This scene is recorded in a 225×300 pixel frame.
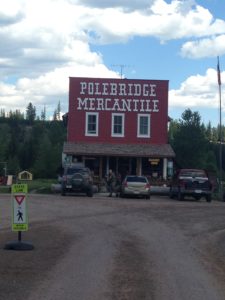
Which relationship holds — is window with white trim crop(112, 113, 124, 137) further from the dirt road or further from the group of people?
the dirt road

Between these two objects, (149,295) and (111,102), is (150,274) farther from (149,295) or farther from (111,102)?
(111,102)

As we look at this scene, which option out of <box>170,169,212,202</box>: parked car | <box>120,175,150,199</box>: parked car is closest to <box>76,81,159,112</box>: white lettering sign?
<box>120,175,150,199</box>: parked car

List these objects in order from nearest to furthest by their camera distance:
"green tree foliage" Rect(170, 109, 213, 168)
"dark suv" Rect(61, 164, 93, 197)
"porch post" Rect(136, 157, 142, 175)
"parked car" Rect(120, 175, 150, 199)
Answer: "dark suv" Rect(61, 164, 93, 197), "parked car" Rect(120, 175, 150, 199), "porch post" Rect(136, 157, 142, 175), "green tree foliage" Rect(170, 109, 213, 168)

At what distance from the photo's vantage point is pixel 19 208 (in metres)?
15.4

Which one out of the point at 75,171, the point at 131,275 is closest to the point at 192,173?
the point at 75,171

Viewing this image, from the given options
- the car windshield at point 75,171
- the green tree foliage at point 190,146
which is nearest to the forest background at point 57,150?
→ the green tree foliage at point 190,146

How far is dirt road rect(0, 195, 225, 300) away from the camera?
10.7 metres

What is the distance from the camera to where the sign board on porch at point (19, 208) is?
15.3m

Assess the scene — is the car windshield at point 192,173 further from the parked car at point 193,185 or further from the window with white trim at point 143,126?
the window with white trim at point 143,126

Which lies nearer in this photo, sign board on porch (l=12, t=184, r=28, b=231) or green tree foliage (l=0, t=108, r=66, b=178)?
sign board on porch (l=12, t=184, r=28, b=231)

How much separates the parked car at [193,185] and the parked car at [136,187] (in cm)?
193

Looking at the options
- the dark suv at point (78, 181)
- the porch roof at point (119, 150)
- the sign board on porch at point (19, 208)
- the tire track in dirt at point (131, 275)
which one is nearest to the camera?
the tire track in dirt at point (131, 275)

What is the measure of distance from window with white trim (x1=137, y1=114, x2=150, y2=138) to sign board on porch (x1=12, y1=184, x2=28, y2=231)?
38.6 meters

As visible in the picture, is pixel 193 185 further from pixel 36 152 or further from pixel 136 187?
pixel 36 152
